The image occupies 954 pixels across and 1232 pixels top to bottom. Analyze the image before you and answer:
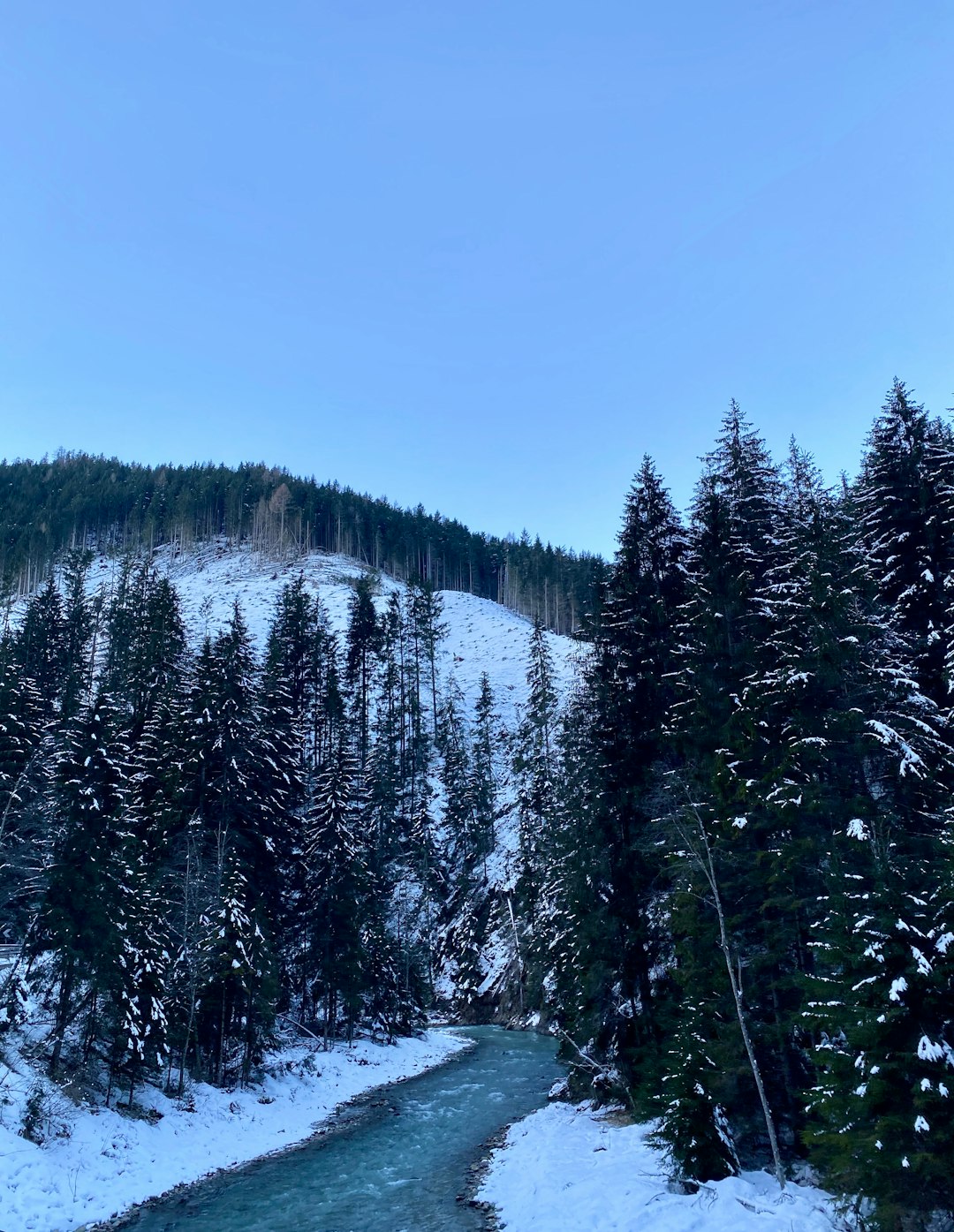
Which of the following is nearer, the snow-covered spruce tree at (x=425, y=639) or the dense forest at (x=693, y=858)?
the dense forest at (x=693, y=858)

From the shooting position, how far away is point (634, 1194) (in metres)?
15.6

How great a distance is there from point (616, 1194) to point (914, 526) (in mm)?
21095

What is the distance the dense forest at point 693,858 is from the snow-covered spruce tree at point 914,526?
4.6 inches

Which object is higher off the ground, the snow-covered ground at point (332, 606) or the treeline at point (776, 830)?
the snow-covered ground at point (332, 606)

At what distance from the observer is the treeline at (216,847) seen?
77.7 ft

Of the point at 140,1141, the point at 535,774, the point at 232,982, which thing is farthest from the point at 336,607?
the point at 140,1141

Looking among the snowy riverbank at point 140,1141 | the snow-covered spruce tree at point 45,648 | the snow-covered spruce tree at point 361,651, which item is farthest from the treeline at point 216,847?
the snowy riverbank at point 140,1141

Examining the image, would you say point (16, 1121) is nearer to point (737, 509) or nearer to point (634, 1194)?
point (634, 1194)

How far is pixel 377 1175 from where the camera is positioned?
68.0 ft

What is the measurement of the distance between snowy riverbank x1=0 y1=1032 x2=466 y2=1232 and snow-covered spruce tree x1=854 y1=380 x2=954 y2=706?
25.3 m

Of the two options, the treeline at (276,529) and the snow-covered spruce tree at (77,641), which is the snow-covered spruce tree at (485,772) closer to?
the snow-covered spruce tree at (77,641)

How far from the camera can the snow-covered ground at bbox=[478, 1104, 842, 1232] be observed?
1297 centimetres

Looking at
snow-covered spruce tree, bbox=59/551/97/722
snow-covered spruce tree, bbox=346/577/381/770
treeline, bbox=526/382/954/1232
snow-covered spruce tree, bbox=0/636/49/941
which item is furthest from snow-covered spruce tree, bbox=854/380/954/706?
snow-covered spruce tree, bbox=346/577/381/770

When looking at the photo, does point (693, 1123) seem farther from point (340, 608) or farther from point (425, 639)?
point (340, 608)
